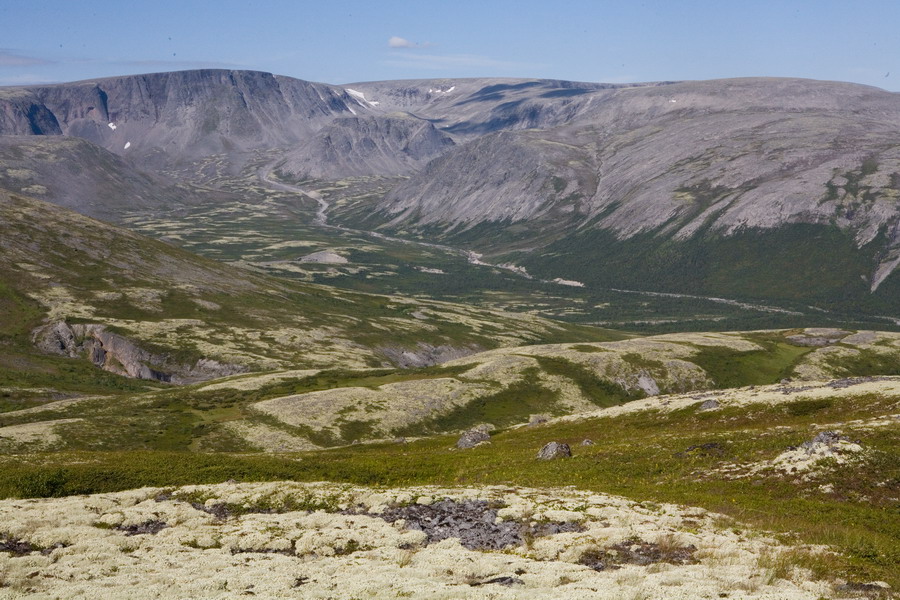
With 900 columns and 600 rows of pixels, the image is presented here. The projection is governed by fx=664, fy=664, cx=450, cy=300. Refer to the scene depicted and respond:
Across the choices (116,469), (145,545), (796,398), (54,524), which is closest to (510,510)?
(145,545)

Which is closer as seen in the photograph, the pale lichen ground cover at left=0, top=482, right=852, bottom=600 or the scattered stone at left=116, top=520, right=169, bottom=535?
the pale lichen ground cover at left=0, top=482, right=852, bottom=600

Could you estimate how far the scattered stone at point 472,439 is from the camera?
84.9 meters

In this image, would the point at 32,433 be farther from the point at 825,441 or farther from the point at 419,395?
the point at 825,441

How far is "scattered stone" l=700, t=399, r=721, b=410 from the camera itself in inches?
3199

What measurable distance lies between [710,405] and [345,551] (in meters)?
60.7

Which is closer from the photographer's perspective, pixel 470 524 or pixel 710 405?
pixel 470 524

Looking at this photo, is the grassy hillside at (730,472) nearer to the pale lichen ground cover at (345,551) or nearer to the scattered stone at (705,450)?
the scattered stone at (705,450)

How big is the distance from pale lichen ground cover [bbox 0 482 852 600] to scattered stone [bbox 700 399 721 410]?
41606mm

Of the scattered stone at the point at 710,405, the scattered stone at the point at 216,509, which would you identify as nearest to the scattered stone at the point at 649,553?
the scattered stone at the point at 216,509

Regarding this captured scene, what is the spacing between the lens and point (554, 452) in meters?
62.8

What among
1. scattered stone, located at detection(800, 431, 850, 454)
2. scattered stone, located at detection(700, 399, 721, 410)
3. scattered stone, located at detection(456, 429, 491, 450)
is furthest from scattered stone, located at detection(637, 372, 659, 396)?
scattered stone, located at detection(800, 431, 850, 454)

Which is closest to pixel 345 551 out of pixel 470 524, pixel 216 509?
pixel 470 524

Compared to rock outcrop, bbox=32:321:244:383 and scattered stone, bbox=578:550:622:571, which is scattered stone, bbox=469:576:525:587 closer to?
scattered stone, bbox=578:550:622:571

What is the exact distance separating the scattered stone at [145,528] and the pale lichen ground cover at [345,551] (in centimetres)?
17
